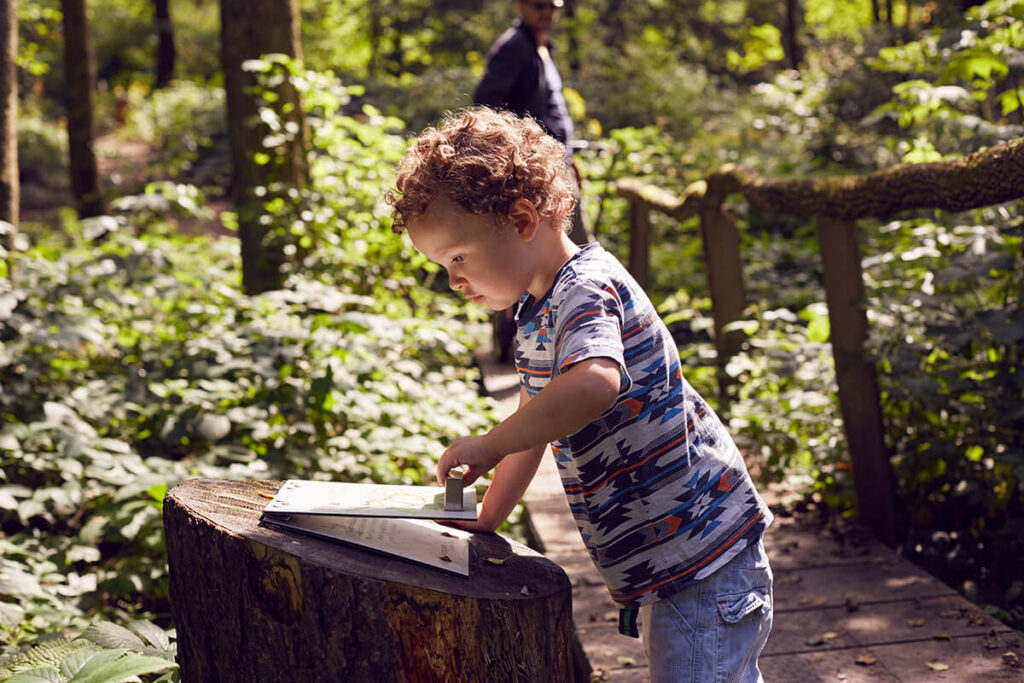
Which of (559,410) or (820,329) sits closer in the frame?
(559,410)

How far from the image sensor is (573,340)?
158 centimetres

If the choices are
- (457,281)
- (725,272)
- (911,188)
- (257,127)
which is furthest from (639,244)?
(457,281)

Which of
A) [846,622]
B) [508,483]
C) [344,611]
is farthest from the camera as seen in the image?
[846,622]

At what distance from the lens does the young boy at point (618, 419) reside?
1.71 metres

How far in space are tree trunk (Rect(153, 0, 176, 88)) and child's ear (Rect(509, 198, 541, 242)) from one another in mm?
24111

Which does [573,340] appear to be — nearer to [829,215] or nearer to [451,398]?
[829,215]

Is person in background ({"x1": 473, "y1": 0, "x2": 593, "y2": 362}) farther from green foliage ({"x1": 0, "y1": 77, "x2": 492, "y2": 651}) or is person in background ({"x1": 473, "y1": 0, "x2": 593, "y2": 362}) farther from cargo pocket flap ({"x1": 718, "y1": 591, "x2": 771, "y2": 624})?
cargo pocket flap ({"x1": 718, "y1": 591, "x2": 771, "y2": 624})

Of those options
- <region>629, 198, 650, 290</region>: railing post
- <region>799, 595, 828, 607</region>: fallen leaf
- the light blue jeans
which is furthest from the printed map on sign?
<region>629, 198, 650, 290</region>: railing post

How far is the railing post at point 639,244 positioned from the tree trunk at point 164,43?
786 inches

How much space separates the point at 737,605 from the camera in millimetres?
1771

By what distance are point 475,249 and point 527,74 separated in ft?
11.9

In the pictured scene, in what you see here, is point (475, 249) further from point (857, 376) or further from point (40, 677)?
point (857, 376)

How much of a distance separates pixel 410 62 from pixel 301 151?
17.6 metres

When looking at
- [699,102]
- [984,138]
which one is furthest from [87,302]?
[699,102]
